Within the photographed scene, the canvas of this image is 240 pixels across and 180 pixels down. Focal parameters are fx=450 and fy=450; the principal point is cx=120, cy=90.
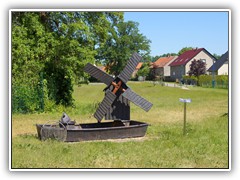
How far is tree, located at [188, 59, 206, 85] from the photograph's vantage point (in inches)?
1496

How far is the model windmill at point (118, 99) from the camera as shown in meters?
13.7

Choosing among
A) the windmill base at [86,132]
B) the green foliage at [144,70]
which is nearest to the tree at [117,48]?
the green foliage at [144,70]

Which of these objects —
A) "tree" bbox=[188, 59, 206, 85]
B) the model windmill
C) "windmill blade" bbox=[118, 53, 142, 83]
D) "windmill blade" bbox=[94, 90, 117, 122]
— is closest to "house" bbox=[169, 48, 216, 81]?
"tree" bbox=[188, 59, 206, 85]

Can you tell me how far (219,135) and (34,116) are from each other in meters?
8.62

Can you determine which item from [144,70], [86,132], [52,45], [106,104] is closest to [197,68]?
[144,70]

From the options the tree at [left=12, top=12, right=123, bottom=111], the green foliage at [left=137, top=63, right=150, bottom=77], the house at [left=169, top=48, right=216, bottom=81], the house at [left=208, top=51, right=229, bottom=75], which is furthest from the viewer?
the house at [left=169, top=48, right=216, bottom=81]

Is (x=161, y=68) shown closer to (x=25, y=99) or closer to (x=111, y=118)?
(x=25, y=99)

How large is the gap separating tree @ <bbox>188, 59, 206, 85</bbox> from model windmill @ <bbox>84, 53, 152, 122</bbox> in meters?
24.1

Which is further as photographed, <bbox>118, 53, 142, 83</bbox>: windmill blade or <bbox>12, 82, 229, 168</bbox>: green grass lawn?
<bbox>118, 53, 142, 83</bbox>: windmill blade

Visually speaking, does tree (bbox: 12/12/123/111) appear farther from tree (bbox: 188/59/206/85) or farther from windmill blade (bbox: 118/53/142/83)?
tree (bbox: 188/59/206/85)

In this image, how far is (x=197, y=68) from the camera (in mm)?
38812

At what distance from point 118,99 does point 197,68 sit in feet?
84.8

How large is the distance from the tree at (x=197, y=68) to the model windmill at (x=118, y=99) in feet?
79.0
